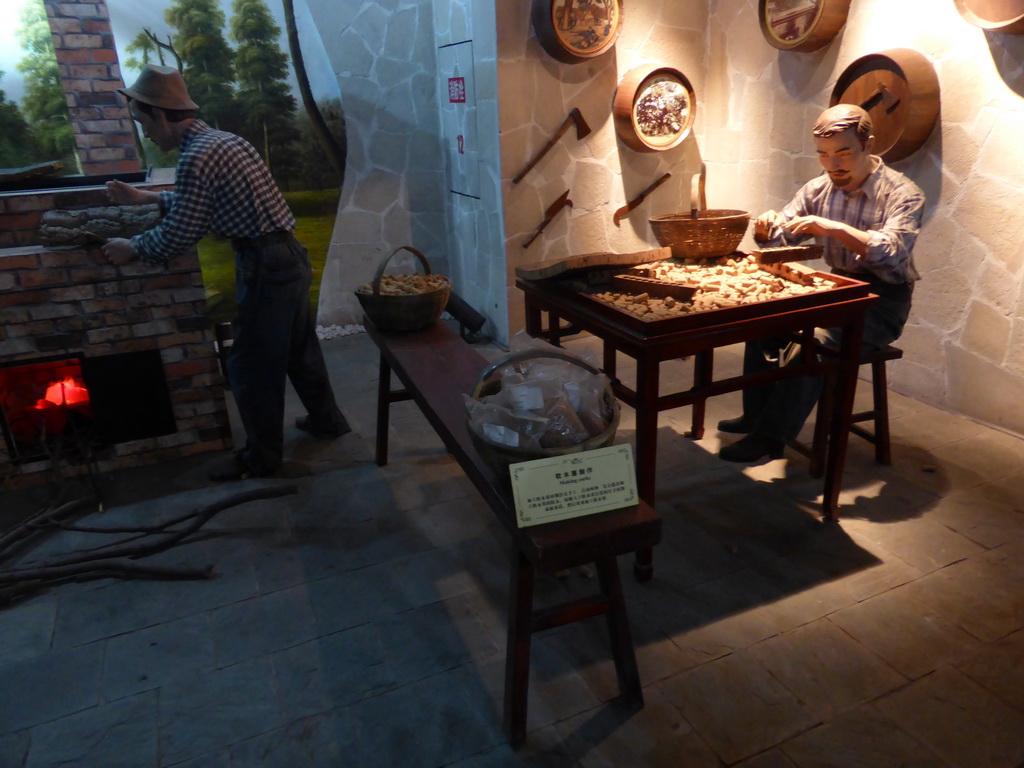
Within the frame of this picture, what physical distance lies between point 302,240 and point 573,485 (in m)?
3.91

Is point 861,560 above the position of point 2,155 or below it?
below

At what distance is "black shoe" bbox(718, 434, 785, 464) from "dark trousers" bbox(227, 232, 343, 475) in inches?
75.1

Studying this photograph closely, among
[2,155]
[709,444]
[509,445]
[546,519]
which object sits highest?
[2,155]

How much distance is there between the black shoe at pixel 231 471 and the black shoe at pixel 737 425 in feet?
6.93

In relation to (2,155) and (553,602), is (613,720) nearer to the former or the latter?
(553,602)

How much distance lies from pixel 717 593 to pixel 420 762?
1044 millimetres

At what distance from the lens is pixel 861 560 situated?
7.93 feet

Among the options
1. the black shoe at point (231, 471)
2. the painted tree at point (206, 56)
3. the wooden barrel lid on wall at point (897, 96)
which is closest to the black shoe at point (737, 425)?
the wooden barrel lid on wall at point (897, 96)

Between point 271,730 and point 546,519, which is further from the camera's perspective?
point 271,730

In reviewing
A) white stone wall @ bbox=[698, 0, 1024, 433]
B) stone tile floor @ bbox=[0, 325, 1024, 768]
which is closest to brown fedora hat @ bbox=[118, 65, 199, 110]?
stone tile floor @ bbox=[0, 325, 1024, 768]

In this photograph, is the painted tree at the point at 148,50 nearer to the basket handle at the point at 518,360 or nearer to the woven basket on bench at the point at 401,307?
the woven basket on bench at the point at 401,307

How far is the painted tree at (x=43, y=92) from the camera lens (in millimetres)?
4023

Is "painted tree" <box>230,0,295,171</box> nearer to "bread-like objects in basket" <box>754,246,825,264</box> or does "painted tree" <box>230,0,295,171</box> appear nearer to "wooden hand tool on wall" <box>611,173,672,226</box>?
"wooden hand tool on wall" <box>611,173,672,226</box>

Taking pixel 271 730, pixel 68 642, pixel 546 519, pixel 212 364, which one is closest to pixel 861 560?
pixel 546 519
